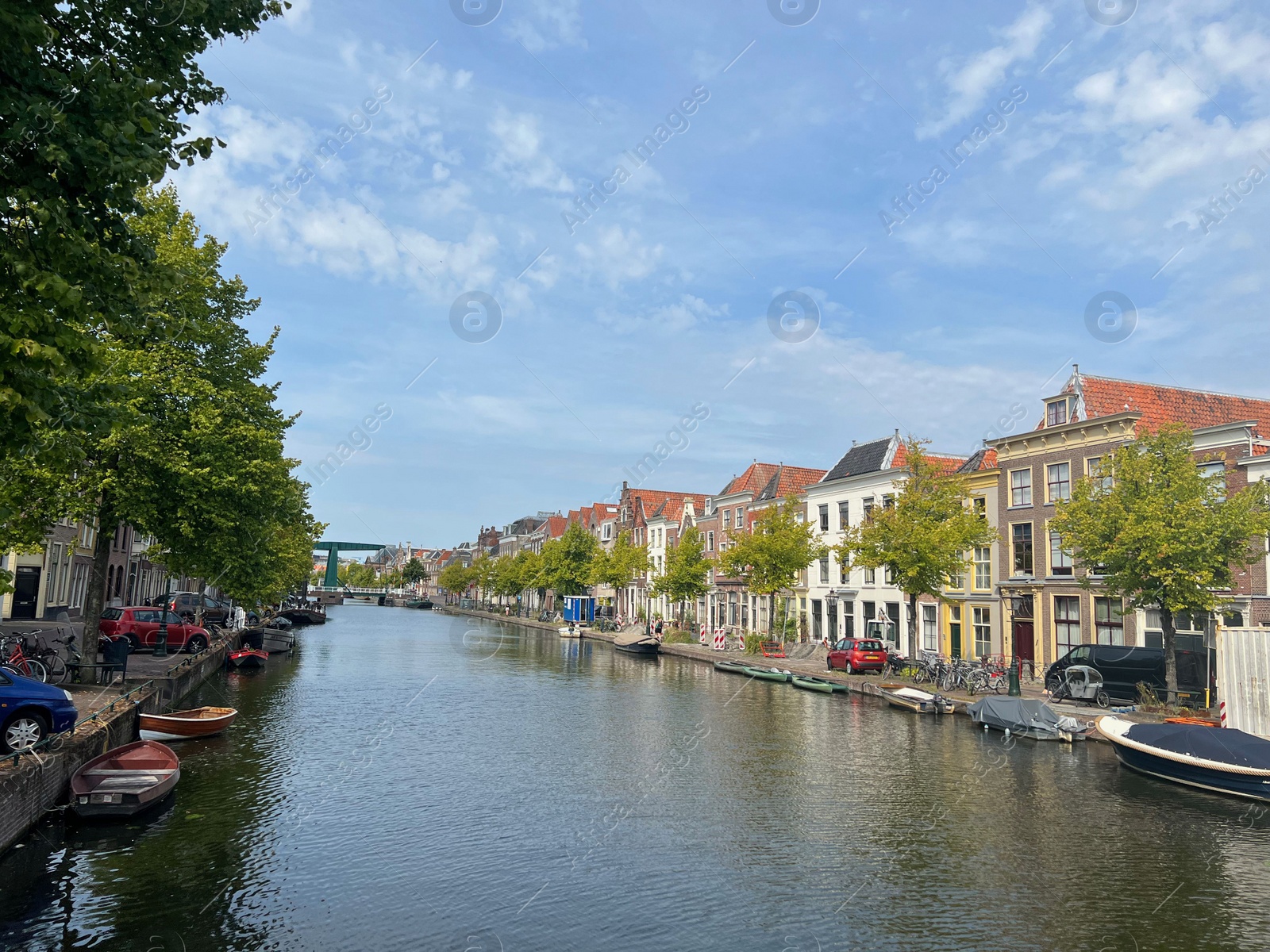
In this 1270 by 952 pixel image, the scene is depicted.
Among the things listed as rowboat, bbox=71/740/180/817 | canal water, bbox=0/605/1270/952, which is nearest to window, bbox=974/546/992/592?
canal water, bbox=0/605/1270/952

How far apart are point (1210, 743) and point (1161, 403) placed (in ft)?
77.0

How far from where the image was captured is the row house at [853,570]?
5266cm

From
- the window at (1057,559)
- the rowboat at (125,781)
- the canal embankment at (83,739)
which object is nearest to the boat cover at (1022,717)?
the window at (1057,559)

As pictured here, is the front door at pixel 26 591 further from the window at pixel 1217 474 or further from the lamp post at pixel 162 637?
the window at pixel 1217 474

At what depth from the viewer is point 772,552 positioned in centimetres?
5378

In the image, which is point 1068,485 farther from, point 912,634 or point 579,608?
point 579,608

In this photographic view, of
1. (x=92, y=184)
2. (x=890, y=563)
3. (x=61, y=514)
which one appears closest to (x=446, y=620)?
(x=890, y=563)

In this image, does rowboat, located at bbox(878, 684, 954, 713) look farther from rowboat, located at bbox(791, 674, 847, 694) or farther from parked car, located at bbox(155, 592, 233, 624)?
parked car, located at bbox(155, 592, 233, 624)

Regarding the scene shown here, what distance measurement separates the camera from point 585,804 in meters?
18.8

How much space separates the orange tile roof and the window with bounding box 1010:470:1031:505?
454 centimetres

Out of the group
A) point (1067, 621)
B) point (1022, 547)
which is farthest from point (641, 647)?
point (1067, 621)

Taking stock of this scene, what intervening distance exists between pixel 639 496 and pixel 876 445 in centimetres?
4407

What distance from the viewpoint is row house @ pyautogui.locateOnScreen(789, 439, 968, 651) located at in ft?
173

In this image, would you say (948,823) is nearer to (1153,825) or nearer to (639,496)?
(1153,825)
